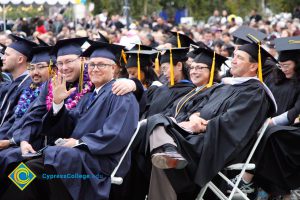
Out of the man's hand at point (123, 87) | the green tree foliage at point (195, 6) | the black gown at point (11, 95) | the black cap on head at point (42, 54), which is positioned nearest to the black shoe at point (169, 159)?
the man's hand at point (123, 87)

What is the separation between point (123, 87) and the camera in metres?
6.96

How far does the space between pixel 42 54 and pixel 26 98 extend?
631mm

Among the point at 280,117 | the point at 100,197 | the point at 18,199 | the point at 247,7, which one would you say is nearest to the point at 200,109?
the point at 280,117

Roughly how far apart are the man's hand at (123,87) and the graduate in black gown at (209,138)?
0.37m

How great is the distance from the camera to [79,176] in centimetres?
→ 662

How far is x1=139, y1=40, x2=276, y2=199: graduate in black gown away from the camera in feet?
22.1

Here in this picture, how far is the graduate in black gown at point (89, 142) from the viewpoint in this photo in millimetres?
6629

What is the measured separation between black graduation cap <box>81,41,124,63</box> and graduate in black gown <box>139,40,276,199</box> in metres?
0.88

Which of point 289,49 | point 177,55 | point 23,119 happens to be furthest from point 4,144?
point 289,49

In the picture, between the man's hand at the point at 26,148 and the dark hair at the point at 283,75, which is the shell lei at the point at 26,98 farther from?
the dark hair at the point at 283,75

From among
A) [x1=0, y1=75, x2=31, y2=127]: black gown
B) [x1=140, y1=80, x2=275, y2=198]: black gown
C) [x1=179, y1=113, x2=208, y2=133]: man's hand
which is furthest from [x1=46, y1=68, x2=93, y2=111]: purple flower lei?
[x1=179, y1=113, x2=208, y2=133]: man's hand

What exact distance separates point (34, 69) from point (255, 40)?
8.70ft

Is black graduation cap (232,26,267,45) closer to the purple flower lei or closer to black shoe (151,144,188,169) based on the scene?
the purple flower lei

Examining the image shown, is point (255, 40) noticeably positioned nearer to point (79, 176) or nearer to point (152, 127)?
point (152, 127)
